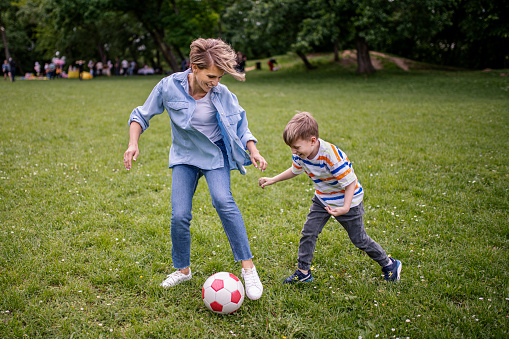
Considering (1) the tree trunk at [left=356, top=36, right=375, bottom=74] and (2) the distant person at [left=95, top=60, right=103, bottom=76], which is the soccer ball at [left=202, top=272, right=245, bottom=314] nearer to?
(1) the tree trunk at [left=356, top=36, right=375, bottom=74]

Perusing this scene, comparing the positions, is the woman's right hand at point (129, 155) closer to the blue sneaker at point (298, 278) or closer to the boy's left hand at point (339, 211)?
the boy's left hand at point (339, 211)

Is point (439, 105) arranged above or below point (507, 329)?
above

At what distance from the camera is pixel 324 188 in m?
3.26

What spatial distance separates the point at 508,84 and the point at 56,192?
21.3 meters

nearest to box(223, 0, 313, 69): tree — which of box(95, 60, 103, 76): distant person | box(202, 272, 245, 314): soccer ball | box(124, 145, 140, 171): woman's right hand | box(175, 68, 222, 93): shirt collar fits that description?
box(175, 68, 222, 93): shirt collar

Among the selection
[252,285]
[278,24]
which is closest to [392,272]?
[252,285]

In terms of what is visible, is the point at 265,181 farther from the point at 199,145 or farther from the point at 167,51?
the point at 167,51

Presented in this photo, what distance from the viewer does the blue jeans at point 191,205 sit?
3113 millimetres

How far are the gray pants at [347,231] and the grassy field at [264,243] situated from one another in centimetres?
30

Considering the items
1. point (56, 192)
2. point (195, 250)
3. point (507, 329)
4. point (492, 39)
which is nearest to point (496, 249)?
point (507, 329)

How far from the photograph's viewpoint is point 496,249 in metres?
4.02

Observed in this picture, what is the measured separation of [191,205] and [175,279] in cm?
91

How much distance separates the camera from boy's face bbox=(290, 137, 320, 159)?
2969 mm

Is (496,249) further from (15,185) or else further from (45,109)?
(45,109)
